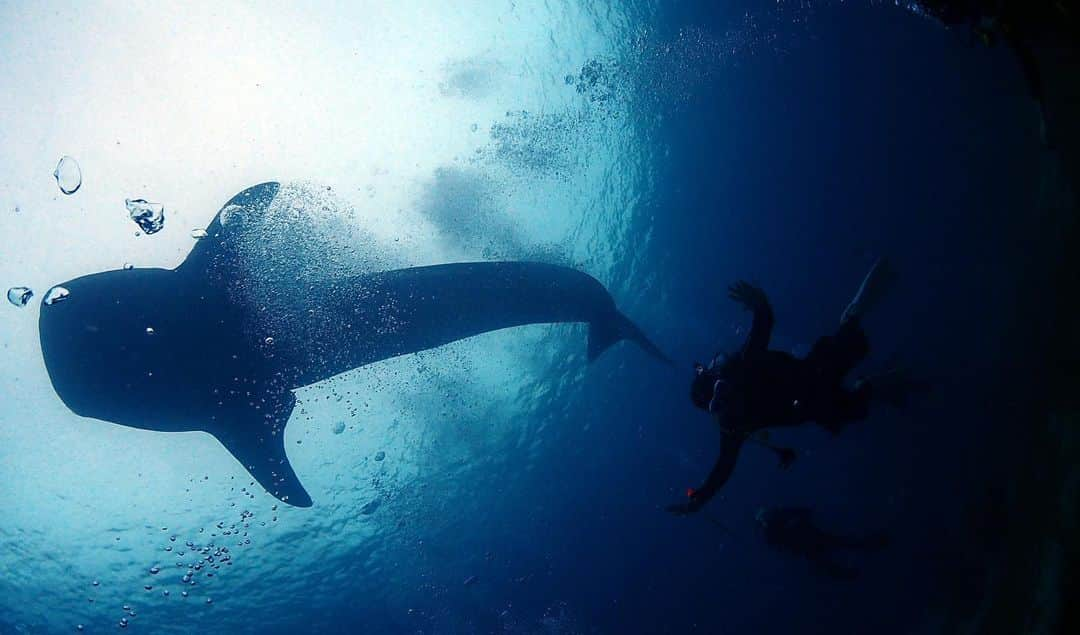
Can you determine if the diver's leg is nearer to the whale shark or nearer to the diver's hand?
the diver's hand

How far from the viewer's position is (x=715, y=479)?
4.69 m

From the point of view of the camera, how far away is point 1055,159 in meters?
5.73

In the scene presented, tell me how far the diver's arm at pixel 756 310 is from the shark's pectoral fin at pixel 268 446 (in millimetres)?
7554

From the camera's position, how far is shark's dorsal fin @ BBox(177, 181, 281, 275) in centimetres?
629

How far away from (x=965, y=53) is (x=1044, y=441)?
10378mm

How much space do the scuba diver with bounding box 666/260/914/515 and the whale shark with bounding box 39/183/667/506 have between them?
15.0 feet

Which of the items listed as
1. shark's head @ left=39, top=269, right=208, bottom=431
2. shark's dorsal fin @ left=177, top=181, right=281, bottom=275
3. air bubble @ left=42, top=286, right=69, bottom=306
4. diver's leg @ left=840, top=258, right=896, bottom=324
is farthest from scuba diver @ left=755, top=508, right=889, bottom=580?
air bubble @ left=42, top=286, right=69, bottom=306

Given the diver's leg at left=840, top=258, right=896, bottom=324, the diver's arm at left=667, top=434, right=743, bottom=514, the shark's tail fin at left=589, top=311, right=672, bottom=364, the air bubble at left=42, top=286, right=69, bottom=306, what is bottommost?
the diver's arm at left=667, top=434, right=743, bottom=514

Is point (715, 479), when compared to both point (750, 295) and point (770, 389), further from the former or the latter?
point (750, 295)

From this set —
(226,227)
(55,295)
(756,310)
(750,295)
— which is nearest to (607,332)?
(756,310)

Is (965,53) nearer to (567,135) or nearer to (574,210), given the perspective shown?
(567,135)

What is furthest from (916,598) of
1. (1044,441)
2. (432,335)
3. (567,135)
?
(567,135)

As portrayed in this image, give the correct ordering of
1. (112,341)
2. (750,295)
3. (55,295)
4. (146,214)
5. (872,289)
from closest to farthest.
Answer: (750,295) < (872,289) < (55,295) < (112,341) < (146,214)

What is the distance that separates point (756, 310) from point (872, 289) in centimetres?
214
